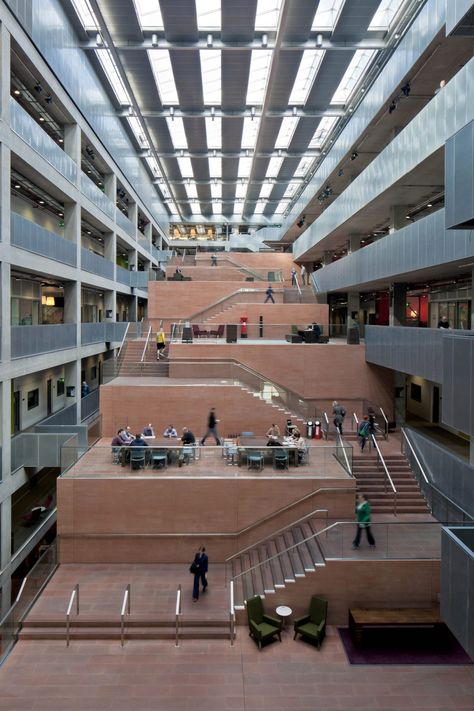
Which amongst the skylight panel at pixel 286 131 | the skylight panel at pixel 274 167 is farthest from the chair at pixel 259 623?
the skylight panel at pixel 274 167

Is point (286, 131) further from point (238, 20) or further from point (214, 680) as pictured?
point (214, 680)

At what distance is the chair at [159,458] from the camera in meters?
14.8

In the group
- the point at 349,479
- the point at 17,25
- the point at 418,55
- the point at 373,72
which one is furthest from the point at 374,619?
the point at 373,72

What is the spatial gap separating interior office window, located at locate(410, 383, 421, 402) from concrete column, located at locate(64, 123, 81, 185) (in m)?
19.1

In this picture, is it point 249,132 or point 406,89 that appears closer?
point 406,89

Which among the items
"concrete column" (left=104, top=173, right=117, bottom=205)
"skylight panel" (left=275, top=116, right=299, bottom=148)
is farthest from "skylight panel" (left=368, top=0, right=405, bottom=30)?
"concrete column" (left=104, top=173, right=117, bottom=205)

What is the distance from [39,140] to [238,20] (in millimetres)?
9449

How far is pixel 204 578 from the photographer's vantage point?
1266 cm

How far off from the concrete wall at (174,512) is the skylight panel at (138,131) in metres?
25.3

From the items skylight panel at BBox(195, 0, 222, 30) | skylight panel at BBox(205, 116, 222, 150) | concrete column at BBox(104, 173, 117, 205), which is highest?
skylight panel at BBox(205, 116, 222, 150)

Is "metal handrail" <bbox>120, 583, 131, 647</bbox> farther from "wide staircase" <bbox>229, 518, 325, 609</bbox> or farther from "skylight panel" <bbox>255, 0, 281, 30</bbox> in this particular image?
"skylight panel" <bbox>255, 0, 281, 30</bbox>

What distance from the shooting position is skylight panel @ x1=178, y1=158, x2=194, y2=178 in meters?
40.4

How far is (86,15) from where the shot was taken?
22.0 meters

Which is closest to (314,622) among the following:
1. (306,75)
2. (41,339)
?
(41,339)
